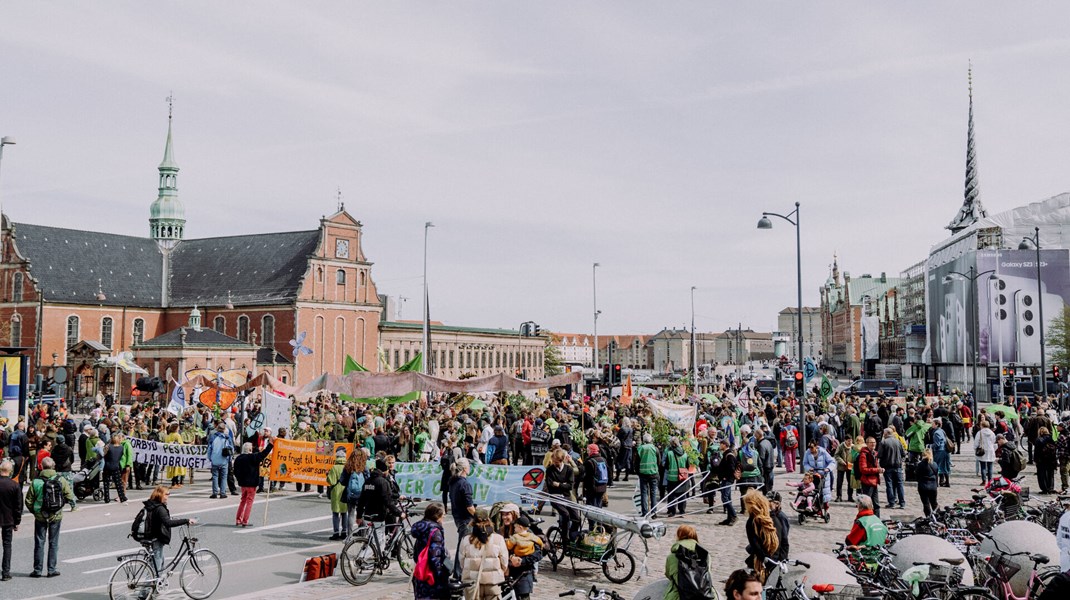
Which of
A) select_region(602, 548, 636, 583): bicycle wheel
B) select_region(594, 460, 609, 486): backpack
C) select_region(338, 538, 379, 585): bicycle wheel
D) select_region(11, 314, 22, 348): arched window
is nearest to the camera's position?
select_region(338, 538, 379, 585): bicycle wheel

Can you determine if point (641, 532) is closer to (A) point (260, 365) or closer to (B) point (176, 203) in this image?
(A) point (260, 365)

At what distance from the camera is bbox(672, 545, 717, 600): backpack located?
29.0 ft

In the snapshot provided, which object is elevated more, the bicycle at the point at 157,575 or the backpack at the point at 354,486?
the backpack at the point at 354,486

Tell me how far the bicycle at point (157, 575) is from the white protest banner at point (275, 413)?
9.59m

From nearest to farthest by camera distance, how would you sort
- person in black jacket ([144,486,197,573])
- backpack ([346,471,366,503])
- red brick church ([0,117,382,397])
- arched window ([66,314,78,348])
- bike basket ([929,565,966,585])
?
1. bike basket ([929,565,966,585])
2. person in black jacket ([144,486,197,573])
3. backpack ([346,471,366,503])
4. red brick church ([0,117,382,397])
5. arched window ([66,314,78,348])

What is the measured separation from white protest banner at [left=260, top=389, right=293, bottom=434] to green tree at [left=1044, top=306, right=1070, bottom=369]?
58968 mm

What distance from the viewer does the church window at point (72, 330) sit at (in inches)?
2852

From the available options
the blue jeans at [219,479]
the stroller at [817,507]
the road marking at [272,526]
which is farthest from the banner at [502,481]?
the blue jeans at [219,479]

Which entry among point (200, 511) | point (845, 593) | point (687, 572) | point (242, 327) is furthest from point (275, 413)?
point (242, 327)

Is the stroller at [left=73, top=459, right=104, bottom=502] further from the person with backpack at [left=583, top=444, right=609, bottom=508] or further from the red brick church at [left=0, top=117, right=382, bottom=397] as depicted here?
the red brick church at [left=0, top=117, right=382, bottom=397]

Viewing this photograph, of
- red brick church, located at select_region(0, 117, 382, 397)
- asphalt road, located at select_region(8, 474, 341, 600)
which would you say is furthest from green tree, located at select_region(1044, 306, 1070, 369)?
asphalt road, located at select_region(8, 474, 341, 600)

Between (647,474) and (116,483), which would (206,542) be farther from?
(647,474)

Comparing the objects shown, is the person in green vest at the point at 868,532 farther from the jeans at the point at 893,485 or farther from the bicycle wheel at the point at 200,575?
the bicycle wheel at the point at 200,575

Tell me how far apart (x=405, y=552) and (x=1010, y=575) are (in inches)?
315
